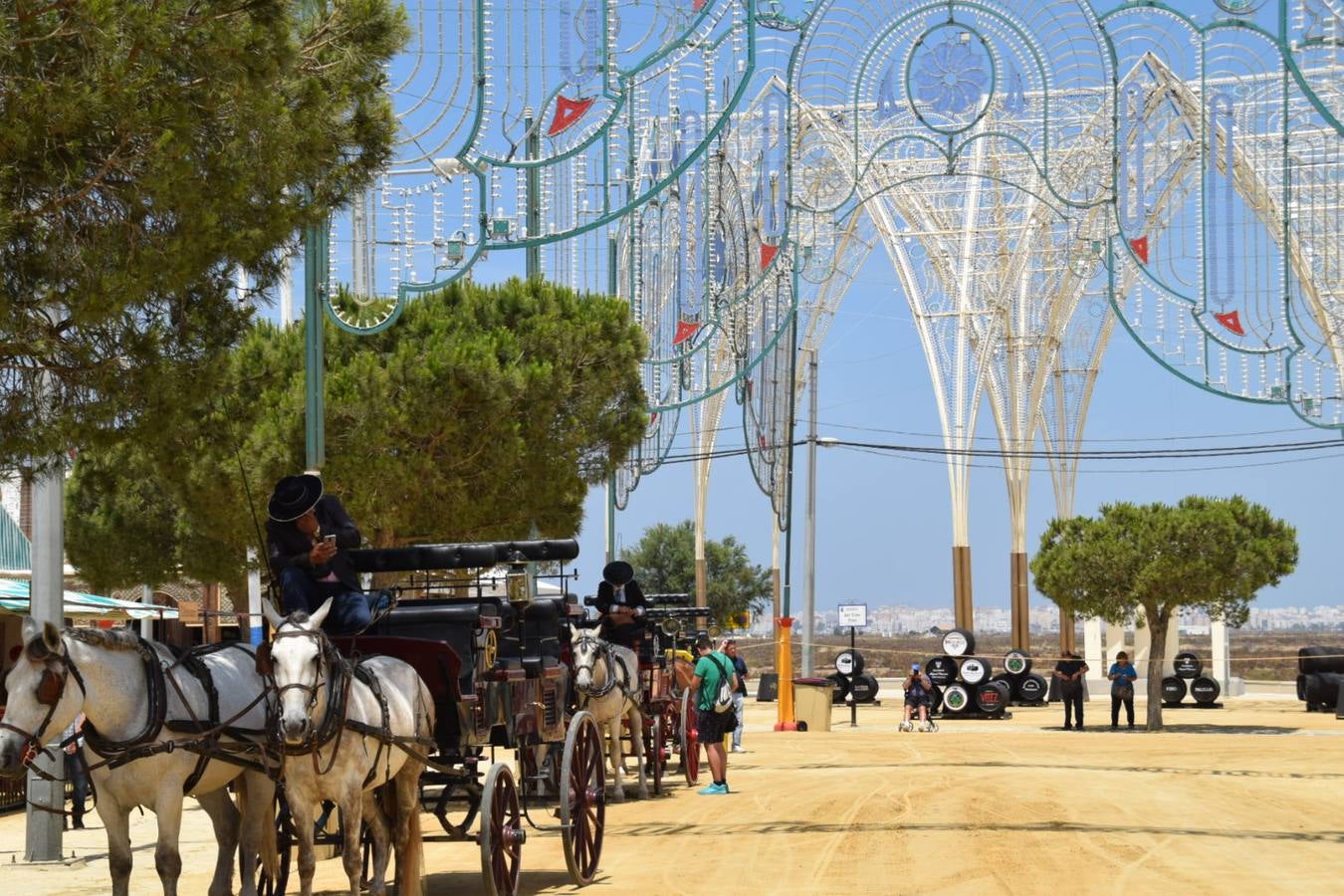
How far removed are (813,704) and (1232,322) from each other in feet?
68.1

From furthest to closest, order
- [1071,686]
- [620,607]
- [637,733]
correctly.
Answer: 1. [1071,686]
2. [620,607]
3. [637,733]

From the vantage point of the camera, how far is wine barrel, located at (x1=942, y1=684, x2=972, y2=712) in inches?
1688

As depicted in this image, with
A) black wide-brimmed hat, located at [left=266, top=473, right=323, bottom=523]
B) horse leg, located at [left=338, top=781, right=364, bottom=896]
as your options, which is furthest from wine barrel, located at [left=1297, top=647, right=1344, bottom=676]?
horse leg, located at [left=338, top=781, right=364, bottom=896]

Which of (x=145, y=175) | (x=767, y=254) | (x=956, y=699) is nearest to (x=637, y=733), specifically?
(x=767, y=254)

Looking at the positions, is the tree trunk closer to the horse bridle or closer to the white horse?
the white horse

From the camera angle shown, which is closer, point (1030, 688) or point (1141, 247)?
point (1141, 247)

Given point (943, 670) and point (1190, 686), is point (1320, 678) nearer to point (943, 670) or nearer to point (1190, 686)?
point (1190, 686)

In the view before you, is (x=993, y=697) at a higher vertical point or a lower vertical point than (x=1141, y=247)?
lower

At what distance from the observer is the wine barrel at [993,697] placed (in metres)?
42.4

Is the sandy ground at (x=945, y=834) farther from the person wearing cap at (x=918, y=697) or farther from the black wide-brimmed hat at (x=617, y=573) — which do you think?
the person wearing cap at (x=918, y=697)

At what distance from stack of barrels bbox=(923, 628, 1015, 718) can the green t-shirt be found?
23.3 meters

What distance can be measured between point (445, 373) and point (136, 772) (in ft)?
40.8

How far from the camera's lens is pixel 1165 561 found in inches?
1410

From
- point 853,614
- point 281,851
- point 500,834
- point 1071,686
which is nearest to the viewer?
point 500,834
